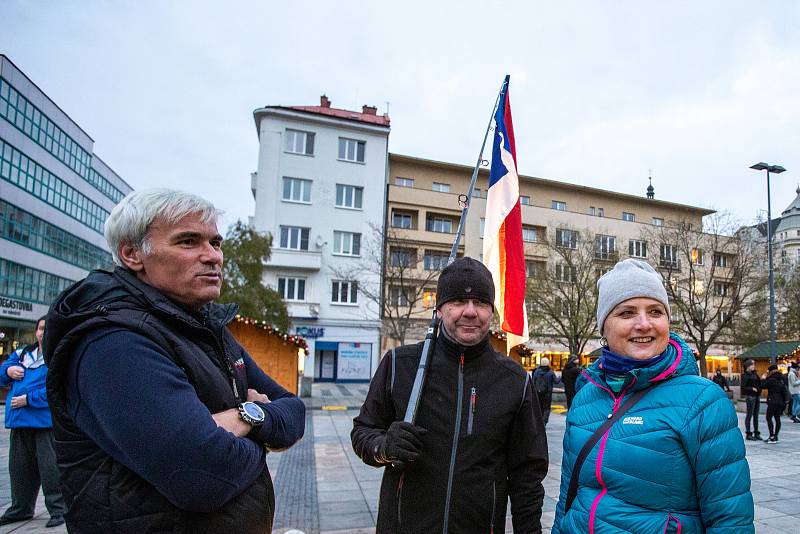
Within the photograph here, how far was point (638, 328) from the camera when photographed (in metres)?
2.22

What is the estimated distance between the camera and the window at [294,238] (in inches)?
1296

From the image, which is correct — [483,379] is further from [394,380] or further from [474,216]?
[474,216]

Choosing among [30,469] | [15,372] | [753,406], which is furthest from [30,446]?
[753,406]

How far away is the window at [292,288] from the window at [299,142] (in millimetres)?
8414

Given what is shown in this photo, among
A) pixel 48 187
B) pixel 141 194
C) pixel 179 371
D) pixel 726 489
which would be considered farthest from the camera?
pixel 48 187

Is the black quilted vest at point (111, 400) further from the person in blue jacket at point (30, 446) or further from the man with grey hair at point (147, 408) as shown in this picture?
the person in blue jacket at point (30, 446)

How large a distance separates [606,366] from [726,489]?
1.99ft

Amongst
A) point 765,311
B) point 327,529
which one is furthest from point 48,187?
point 765,311

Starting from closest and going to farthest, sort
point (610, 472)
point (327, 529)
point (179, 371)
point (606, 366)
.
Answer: point (179, 371) → point (610, 472) → point (606, 366) → point (327, 529)

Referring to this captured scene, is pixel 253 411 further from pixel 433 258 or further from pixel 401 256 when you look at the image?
pixel 433 258

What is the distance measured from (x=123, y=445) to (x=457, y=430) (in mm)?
1518

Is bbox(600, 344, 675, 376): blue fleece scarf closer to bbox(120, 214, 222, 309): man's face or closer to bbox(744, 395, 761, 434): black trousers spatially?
bbox(120, 214, 222, 309): man's face

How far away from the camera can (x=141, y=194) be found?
1.77 meters

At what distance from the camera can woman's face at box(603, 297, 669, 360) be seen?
86.5 inches
